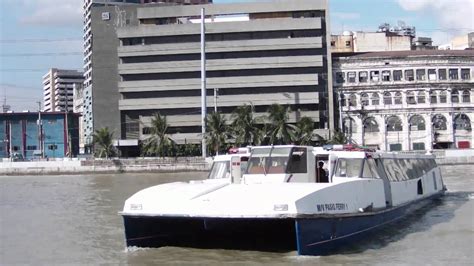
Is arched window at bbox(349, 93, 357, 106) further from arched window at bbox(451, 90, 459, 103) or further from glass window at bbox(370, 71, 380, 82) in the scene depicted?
arched window at bbox(451, 90, 459, 103)

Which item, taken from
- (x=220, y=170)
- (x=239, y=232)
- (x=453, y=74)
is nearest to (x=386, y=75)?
(x=453, y=74)

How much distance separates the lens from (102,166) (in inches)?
3593

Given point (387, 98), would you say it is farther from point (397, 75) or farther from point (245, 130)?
point (245, 130)

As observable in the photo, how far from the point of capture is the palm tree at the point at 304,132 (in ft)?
307

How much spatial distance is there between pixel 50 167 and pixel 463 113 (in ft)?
213

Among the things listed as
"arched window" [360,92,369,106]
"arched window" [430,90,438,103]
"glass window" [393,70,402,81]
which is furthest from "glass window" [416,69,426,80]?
"arched window" [360,92,369,106]

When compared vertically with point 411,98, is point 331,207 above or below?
below

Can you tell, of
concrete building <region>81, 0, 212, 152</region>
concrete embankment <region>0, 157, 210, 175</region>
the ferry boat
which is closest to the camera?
the ferry boat

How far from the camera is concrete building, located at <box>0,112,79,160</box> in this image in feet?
408

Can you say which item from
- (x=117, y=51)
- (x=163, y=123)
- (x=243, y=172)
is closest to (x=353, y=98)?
(x=163, y=123)

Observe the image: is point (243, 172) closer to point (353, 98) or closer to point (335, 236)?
point (335, 236)

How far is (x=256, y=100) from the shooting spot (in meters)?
107

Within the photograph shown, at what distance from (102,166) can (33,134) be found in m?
39.7

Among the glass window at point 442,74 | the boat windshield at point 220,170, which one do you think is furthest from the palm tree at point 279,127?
the boat windshield at point 220,170
